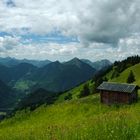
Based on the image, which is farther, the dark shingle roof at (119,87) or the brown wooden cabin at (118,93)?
the dark shingle roof at (119,87)

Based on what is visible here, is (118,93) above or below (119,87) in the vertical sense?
below

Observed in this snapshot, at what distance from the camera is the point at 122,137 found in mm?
8812

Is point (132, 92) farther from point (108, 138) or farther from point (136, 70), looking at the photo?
point (136, 70)

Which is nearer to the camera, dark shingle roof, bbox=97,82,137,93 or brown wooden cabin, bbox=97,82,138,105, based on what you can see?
brown wooden cabin, bbox=97,82,138,105

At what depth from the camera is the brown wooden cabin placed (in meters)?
72.2

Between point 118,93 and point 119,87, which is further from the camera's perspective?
point 119,87

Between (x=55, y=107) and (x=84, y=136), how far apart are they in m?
70.7

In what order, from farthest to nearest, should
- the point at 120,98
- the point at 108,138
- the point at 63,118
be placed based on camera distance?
1. the point at 120,98
2. the point at 63,118
3. the point at 108,138

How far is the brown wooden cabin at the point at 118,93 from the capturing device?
72.2 meters

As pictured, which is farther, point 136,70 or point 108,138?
point 136,70

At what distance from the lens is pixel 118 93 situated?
245ft

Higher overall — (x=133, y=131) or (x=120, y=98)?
(x=133, y=131)

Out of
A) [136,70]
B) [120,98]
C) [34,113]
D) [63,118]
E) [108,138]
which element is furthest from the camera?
[136,70]

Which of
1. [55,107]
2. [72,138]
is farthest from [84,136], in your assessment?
[55,107]
